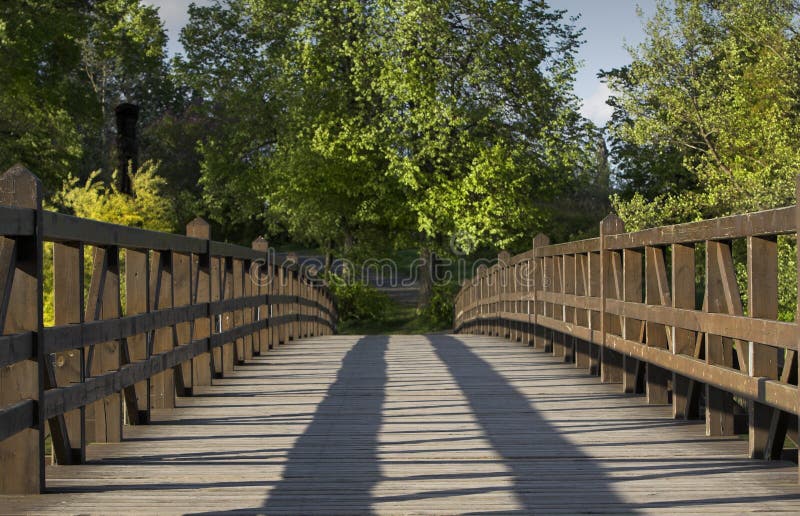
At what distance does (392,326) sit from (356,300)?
1.63 metres

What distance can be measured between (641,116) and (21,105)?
57.5 feet

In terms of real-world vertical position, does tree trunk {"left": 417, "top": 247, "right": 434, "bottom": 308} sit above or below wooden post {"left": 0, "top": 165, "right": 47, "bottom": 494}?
above

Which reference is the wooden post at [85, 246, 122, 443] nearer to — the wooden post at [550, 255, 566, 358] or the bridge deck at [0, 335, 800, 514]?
the bridge deck at [0, 335, 800, 514]

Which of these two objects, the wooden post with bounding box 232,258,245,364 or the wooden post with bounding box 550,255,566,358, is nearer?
the wooden post with bounding box 232,258,245,364

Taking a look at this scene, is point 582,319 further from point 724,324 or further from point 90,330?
point 90,330

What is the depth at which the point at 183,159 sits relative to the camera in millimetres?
52125

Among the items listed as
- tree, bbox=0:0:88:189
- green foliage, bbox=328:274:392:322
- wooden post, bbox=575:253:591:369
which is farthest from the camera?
green foliage, bbox=328:274:392:322

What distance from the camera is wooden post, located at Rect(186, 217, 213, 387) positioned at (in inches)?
357

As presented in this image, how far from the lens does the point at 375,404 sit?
8.20 metres

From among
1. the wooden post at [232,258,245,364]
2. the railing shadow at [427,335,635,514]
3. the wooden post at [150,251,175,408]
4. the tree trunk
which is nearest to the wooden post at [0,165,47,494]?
the railing shadow at [427,335,635,514]

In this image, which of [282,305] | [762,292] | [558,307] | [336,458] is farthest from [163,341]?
[282,305]

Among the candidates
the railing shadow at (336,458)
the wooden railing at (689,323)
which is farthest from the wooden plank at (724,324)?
the railing shadow at (336,458)

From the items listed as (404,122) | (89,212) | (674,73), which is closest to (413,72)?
(404,122)

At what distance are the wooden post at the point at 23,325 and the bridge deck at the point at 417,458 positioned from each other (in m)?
0.20
